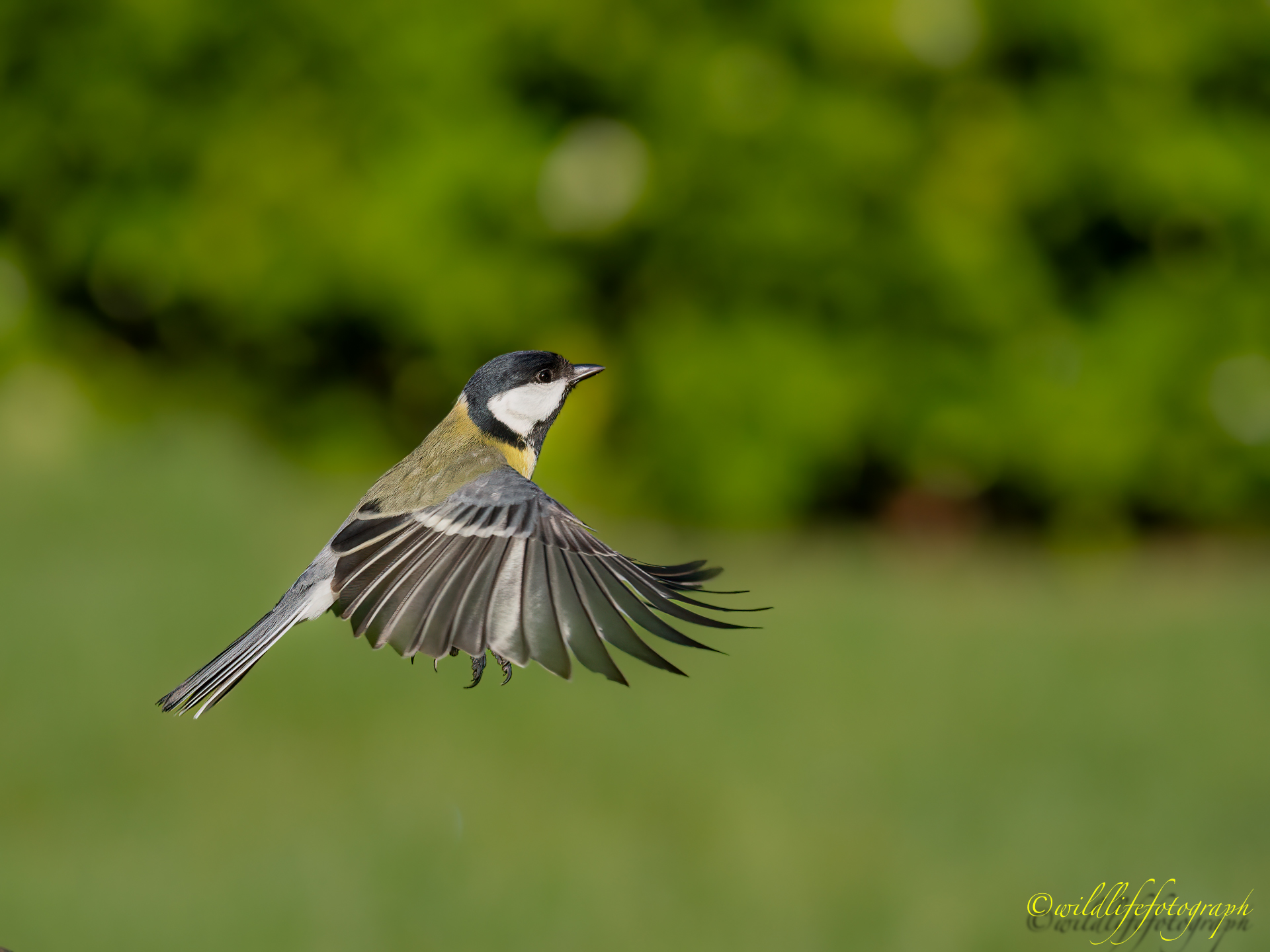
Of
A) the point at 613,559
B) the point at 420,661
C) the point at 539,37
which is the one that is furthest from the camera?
the point at 539,37

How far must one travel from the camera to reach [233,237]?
253 inches

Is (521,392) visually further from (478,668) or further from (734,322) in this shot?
(734,322)

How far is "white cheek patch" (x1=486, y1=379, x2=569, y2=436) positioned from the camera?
65.2 inches

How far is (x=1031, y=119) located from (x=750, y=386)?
1.88 meters

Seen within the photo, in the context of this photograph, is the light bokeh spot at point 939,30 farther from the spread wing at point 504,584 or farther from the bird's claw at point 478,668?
the bird's claw at point 478,668

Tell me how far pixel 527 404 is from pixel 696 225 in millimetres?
4873

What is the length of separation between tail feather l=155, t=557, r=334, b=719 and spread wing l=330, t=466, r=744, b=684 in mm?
46

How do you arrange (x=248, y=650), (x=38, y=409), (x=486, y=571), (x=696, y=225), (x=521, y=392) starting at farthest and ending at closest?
(x=38, y=409) → (x=696, y=225) → (x=521, y=392) → (x=486, y=571) → (x=248, y=650)

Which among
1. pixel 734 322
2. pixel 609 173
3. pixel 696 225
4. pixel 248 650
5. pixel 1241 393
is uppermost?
pixel 609 173

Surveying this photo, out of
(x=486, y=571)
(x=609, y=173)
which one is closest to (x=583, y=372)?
(x=486, y=571)

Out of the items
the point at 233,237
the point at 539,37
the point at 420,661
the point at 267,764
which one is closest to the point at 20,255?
the point at 233,237

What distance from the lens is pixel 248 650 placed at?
4.25ft

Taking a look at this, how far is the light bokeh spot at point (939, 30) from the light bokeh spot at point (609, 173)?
1.37 meters

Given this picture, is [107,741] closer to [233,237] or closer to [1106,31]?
[233,237]
